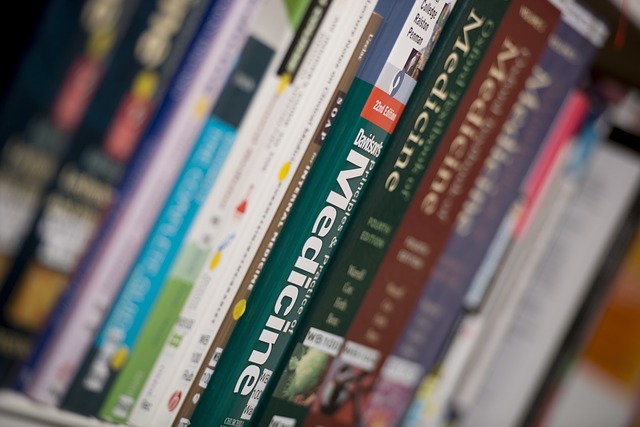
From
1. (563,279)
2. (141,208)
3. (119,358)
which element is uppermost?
(563,279)

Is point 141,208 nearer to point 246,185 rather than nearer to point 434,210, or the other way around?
point 246,185

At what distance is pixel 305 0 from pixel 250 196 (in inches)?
5.9

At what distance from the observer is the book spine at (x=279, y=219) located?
20.7 inches

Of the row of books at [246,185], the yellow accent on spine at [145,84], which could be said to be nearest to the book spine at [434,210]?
the row of books at [246,185]

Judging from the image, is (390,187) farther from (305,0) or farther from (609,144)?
(609,144)

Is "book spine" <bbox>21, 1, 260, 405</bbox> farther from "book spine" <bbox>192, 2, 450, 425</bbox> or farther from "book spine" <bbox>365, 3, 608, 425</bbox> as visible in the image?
"book spine" <bbox>365, 3, 608, 425</bbox>

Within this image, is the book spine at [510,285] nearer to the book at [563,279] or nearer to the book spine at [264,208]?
the book at [563,279]

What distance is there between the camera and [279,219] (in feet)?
1.73

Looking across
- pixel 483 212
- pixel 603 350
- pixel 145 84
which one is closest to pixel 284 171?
pixel 145 84

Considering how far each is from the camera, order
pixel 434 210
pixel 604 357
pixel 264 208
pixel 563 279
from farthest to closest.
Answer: pixel 604 357
pixel 563 279
pixel 434 210
pixel 264 208

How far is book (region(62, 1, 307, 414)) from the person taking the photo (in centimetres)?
60

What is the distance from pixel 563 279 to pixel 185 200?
0.56 m

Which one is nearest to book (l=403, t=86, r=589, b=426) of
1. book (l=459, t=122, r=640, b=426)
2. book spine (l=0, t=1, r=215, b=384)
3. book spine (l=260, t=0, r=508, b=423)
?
book (l=459, t=122, r=640, b=426)

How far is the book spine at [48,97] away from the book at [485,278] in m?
0.45
